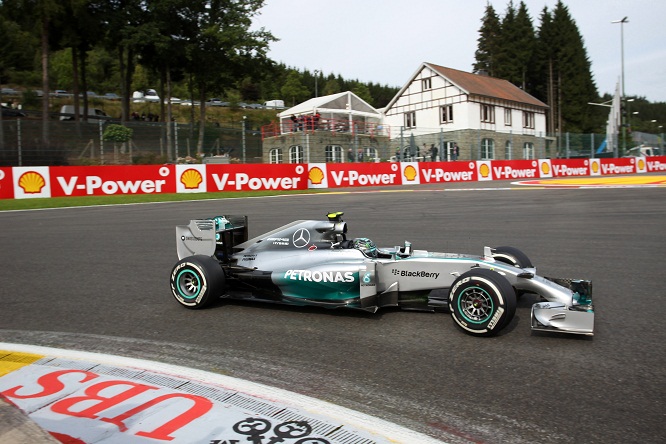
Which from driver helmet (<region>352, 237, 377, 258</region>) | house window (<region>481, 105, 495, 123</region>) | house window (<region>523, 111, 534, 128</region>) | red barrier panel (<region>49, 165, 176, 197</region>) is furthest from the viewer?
house window (<region>523, 111, 534, 128</region>)

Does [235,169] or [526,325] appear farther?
[235,169]

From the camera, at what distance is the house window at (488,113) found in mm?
48453

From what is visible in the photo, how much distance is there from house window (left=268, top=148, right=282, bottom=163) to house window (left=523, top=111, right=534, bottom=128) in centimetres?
3053

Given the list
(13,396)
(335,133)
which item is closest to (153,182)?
(335,133)

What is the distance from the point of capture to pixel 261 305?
550 centimetres

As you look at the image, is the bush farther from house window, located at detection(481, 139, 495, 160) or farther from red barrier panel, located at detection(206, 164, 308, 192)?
house window, located at detection(481, 139, 495, 160)

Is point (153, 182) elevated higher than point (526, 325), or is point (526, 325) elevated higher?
point (153, 182)

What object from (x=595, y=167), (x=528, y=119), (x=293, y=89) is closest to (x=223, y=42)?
(x=595, y=167)

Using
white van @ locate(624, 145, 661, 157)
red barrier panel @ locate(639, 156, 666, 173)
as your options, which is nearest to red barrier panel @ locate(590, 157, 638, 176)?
red barrier panel @ locate(639, 156, 666, 173)

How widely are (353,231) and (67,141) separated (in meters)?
24.5

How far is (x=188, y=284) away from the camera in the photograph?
5.39 metres

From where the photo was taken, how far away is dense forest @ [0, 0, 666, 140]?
124 ft

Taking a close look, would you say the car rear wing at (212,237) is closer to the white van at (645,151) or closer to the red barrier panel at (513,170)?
the red barrier panel at (513,170)

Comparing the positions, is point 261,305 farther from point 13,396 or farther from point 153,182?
point 153,182
